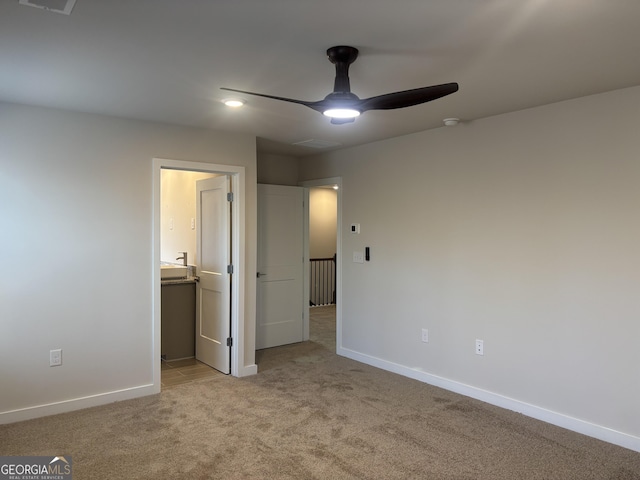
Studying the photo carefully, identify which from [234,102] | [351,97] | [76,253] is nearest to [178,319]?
[76,253]

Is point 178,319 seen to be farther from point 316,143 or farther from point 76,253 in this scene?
point 316,143

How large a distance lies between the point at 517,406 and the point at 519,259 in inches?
47.1

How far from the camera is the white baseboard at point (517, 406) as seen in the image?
10.1 feet

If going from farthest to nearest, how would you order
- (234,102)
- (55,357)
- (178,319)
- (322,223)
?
(322,223) < (178,319) < (55,357) < (234,102)

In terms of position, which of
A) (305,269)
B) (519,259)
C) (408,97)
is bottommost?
(305,269)

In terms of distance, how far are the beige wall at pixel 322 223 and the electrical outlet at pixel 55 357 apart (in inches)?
236

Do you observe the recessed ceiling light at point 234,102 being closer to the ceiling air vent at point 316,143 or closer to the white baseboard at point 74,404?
the ceiling air vent at point 316,143

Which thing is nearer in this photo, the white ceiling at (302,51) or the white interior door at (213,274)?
the white ceiling at (302,51)

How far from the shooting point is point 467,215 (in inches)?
158

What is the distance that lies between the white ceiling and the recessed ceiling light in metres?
0.07

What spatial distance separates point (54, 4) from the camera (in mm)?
1893

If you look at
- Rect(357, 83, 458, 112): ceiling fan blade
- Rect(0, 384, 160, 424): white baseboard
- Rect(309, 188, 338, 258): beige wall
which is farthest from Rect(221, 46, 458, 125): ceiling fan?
Rect(309, 188, 338, 258): beige wall

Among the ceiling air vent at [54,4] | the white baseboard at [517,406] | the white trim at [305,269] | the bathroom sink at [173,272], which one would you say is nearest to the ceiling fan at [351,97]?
the ceiling air vent at [54,4]

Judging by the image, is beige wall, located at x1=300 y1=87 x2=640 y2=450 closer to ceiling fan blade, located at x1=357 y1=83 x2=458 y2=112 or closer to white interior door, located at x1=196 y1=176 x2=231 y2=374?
white interior door, located at x1=196 y1=176 x2=231 y2=374
